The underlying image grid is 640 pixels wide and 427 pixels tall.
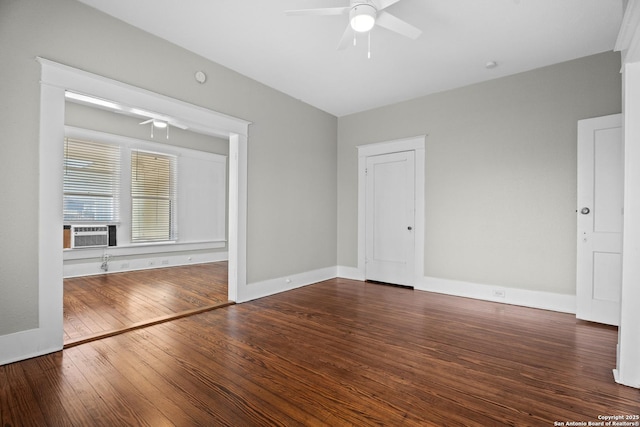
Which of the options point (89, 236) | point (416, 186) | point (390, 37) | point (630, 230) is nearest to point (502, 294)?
point (416, 186)

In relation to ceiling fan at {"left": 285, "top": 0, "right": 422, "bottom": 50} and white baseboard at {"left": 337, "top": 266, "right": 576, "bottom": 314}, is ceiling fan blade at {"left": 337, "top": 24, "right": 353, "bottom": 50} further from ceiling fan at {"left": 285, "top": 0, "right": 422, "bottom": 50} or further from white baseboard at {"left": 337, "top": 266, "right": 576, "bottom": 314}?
white baseboard at {"left": 337, "top": 266, "right": 576, "bottom": 314}

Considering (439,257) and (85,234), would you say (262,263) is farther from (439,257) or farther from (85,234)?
(85,234)

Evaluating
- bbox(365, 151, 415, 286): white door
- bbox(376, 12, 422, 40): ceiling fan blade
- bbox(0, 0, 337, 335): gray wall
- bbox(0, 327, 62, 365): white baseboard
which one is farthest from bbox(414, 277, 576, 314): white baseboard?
bbox(0, 327, 62, 365): white baseboard

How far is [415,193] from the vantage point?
15.9 ft

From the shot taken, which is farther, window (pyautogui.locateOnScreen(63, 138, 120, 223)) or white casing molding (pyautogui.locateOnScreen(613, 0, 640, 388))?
window (pyautogui.locateOnScreen(63, 138, 120, 223))

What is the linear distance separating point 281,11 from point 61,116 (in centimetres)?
210

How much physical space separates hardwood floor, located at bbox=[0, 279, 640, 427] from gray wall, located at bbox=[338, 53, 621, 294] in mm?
871

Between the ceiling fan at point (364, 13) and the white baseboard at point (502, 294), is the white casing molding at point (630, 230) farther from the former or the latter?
the white baseboard at point (502, 294)

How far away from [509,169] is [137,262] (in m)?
6.57

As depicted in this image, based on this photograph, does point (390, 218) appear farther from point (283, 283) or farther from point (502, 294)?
point (283, 283)

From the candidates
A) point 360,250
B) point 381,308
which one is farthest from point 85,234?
point 381,308

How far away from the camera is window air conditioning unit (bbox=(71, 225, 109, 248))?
5250 mm

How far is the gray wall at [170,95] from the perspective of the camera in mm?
2350

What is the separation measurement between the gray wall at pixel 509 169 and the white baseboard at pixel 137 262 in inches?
195
